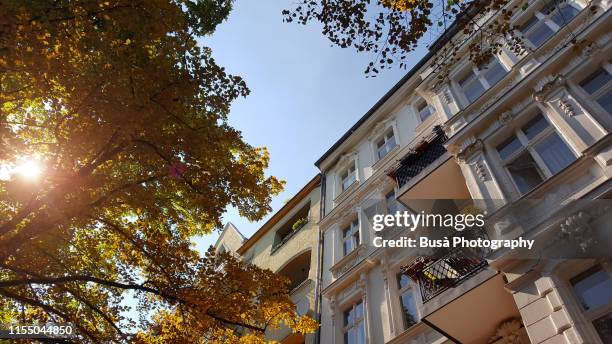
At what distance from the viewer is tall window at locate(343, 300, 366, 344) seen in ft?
35.3

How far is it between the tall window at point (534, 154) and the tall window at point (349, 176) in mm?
7956

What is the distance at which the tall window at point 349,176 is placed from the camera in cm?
1658

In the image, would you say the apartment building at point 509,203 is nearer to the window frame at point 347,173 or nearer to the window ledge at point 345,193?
the window ledge at point 345,193

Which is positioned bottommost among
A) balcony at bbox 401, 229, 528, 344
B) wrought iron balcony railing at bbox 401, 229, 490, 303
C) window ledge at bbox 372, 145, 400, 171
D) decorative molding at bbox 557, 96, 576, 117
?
balcony at bbox 401, 229, 528, 344

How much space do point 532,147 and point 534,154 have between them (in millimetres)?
227

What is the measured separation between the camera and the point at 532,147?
8273mm

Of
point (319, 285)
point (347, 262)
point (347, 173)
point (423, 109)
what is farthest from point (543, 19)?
point (319, 285)

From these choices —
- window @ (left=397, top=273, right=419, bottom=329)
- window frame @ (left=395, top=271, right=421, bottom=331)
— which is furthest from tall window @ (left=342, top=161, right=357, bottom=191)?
window @ (left=397, top=273, right=419, bottom=329)

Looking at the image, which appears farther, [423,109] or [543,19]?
[423,109]

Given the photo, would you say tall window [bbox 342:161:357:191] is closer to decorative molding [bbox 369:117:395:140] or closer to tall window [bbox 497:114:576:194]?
decorative molding [bbox 369:117:395:140]

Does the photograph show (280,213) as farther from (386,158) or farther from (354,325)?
(354,325)

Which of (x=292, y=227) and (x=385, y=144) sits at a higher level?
(x=385, y=144)

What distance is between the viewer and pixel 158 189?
9445 millimetres

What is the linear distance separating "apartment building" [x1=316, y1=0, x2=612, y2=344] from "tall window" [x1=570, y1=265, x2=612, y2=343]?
0.02 metres
